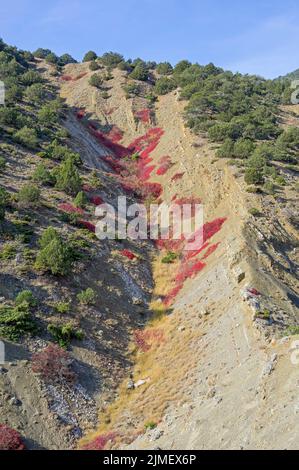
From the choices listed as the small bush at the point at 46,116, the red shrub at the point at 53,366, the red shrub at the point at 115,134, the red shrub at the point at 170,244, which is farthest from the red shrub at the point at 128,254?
the red shrub at the point at 115,134

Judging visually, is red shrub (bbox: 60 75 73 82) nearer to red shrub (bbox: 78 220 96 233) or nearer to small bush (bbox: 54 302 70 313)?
red shrub (bbox: 78 220 96 233)

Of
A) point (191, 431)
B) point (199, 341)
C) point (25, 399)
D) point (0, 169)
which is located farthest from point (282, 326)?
point (0, 169)

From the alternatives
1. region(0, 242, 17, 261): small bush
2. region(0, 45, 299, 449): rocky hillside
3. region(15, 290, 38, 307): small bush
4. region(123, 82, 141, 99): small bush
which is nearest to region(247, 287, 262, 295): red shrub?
region(0, 45, 299, 449): rocky hillside

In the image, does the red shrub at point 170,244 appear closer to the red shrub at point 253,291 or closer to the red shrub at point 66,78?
the red shrub at point 253,291

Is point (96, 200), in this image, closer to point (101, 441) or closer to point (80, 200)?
point (80, 200)

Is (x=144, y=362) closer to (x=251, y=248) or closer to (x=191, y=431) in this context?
(x=191, y=431)
